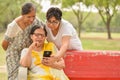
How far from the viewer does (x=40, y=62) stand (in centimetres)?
510

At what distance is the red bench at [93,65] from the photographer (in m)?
5.43

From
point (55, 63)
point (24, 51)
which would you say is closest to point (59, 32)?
point (55, 63)

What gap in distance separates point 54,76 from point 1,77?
427 centimetres

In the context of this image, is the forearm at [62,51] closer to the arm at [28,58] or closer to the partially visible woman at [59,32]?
the partially visible woman at [59,32]

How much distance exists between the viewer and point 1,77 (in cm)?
911

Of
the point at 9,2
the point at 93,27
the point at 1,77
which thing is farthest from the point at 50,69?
the point at 93,27

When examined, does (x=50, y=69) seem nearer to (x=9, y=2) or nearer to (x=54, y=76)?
(x=54, y=76)

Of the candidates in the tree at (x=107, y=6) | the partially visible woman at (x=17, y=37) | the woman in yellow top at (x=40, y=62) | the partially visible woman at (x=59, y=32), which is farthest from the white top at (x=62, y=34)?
the tree at (x=107, y=6)

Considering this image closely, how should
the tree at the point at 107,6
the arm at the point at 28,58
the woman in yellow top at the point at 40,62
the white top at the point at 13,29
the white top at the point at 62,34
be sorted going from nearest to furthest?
1. the arm at the point at 28,58
2. the woman in yellow top at the point at 40,62
3. the white top at the point at 62,34
4. the white top at the point at 13,29
5. the tree at the point at 107,6

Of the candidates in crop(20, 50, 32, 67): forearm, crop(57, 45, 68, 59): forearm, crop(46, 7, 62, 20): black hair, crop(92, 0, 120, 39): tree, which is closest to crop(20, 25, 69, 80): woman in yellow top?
crop(20, 50, 32, 67): forearm

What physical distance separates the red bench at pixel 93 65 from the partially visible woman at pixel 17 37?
0.67 meters

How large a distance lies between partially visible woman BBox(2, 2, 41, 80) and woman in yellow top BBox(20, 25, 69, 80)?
173mm

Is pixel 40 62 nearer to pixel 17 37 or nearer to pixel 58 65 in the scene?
pixel 58 65

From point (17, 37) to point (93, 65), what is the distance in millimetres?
1165
